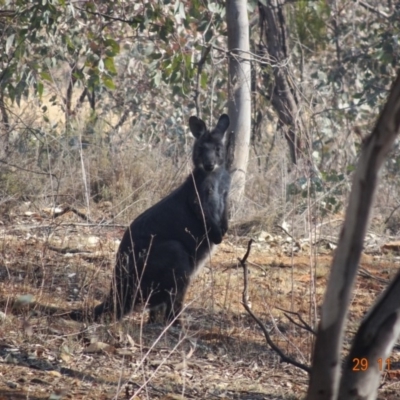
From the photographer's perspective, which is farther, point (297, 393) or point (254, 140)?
point (254, 140)

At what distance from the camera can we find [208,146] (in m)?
6.80

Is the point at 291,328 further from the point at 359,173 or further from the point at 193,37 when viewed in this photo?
the point at 193,37

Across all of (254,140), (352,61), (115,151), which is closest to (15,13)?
(115,151)

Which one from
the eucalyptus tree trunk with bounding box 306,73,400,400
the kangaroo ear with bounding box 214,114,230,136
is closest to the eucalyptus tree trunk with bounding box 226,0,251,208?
the kangaroo ear with bounding box 214,114,230,136

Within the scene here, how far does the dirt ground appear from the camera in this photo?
4.36 metres

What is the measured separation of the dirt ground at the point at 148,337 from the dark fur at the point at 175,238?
0.57 feet

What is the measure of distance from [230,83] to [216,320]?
3.23 m

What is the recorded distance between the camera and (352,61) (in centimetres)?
1148

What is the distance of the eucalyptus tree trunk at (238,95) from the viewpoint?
26.9 feet

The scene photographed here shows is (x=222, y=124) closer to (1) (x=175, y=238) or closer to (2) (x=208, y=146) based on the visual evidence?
(2) (x=208, y=146)

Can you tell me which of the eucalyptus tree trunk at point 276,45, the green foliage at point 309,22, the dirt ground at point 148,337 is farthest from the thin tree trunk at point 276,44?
the dirt ground at point 148,337

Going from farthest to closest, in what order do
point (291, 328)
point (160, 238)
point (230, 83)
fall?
point (230, 83)
point (160, 238)
point (291, 328)
